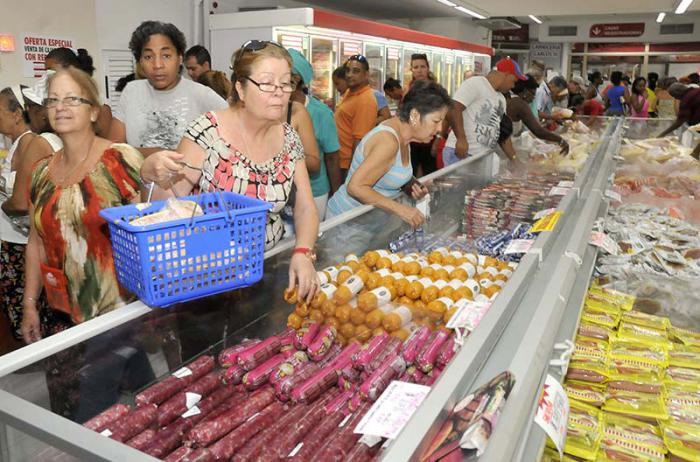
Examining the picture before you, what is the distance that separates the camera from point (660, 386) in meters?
2.01

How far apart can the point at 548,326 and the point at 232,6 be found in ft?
27.9

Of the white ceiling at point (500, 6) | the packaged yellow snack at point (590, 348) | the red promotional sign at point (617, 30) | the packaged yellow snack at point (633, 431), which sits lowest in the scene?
the packaged yellow snack at point (633, 431)

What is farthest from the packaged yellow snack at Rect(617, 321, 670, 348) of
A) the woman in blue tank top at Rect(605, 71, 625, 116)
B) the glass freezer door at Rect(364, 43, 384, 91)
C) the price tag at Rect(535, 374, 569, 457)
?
the woman in blue tank top at Rect(605, 71, 625, 116)

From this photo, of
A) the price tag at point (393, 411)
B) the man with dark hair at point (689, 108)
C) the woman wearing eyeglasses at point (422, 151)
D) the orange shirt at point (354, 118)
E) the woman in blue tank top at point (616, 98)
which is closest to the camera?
the price tag at point (393, 411)

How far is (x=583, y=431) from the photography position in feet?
5.76

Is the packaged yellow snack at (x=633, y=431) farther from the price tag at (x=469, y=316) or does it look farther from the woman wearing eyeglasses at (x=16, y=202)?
the woman wearing eyeglasses at (x=16, y=202)

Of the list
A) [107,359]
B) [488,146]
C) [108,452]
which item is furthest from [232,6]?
[108,452]

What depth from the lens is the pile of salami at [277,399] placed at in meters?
1.49

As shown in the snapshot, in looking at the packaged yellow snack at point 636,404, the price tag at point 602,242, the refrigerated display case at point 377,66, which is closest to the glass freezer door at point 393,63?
the refrigerated display case at point 377,66

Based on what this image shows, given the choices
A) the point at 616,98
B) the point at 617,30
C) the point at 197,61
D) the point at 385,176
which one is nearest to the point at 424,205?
the point at 385,176

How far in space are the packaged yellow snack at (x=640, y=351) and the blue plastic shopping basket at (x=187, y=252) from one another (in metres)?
1.29

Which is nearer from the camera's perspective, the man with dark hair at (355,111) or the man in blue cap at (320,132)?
the man in blue cap at (320,132)

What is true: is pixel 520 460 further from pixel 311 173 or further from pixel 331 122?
pixel 331 122

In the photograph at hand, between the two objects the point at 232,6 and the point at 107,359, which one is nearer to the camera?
the point at 107,359
